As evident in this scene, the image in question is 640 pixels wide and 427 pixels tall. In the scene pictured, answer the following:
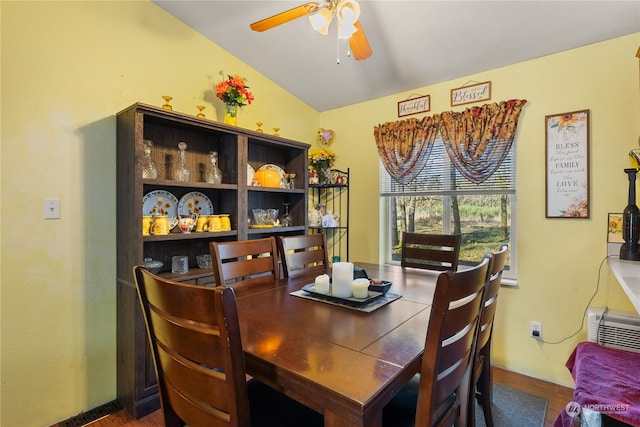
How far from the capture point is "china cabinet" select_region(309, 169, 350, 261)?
322 cm

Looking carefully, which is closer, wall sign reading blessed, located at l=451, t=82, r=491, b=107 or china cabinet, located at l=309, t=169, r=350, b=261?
wall sign reading blessed, located at l=451, t=82, r=491, b=107

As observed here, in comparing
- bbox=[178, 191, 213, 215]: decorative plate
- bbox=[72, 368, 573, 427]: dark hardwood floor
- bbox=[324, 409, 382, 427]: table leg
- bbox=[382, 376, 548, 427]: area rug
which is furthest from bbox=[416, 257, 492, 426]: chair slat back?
bbox=[178, 191, 213, 215]: decorative plate

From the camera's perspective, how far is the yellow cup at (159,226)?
2.01 m

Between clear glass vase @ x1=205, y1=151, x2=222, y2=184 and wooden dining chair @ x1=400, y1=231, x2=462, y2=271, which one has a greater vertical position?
clear glass vase @ x1=205, y1=151, x2=222, y2=184

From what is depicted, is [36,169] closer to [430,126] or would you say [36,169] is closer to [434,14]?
[434,14]

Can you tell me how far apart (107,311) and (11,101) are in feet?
4.19

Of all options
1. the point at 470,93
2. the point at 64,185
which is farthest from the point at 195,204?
the point at 470,93

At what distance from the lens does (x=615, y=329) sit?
1.92 metres

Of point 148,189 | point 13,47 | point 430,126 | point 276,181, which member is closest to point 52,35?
point 13,47

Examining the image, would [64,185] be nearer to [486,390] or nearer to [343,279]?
Result: [343,279]

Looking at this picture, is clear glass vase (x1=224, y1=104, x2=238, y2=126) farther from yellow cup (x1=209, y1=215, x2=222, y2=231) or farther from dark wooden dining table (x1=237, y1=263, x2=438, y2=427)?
dark wooden dining table (x1=237, y1=263, x2=438, y2=427)

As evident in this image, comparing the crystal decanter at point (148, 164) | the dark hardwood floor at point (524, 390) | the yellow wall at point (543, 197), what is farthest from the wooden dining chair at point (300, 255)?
the yellow wall at point (543, 197)

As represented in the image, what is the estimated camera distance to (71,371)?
6.32 ft

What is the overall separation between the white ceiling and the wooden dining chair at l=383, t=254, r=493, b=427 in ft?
5.45
